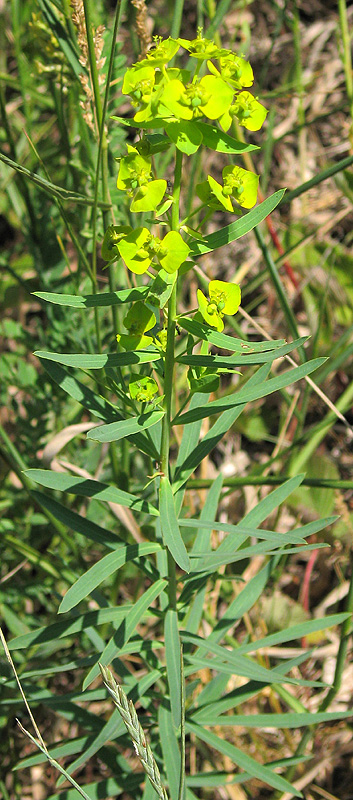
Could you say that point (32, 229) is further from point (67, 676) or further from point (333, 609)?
point (333, 609)

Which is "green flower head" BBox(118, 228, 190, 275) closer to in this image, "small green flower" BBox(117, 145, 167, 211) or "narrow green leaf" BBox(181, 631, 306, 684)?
"small green flower" BBox(117, 145, 167, 211)

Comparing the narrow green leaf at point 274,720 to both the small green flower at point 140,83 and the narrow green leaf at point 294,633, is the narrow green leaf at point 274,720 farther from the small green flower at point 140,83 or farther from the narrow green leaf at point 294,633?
the small green flower at point 140,83

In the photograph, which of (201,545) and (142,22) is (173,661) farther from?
(142,22)

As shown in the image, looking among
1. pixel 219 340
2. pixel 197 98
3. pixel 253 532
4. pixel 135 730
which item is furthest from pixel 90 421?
pixel 197 98

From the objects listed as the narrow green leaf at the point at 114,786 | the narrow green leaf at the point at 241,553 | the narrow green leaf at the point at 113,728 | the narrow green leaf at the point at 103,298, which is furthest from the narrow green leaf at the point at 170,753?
the narrow green leaf at the point at 103,298

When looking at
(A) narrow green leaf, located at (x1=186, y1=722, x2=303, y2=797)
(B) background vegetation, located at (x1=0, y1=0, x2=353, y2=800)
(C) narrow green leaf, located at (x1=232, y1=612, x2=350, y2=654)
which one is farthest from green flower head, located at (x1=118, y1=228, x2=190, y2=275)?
(A) narrow green leaf, located at (x1=186, y1=722, x2=303, y2=797)

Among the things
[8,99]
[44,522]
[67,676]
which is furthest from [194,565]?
[8,99]
